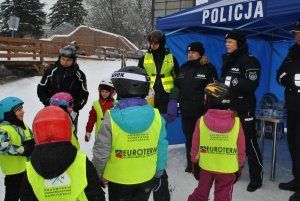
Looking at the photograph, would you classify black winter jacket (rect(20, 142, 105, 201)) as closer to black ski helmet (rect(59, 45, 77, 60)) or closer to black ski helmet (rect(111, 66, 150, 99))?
black ski helmet (rect(111, 66, 150, 99))

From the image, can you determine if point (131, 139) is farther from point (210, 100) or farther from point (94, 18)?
point (94, 18)

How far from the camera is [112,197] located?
2508 mm

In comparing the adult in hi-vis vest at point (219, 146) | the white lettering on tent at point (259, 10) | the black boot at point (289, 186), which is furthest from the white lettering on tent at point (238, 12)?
the black boot at point (289, 186)

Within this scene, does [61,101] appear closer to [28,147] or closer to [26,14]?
[28,147]

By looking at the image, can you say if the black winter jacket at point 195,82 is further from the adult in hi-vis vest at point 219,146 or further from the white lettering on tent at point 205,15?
the adult in hi-vis vest at point 219,146

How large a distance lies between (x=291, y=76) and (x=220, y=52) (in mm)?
3238

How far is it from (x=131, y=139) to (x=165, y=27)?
3.78m

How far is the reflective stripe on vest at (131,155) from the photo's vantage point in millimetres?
2367

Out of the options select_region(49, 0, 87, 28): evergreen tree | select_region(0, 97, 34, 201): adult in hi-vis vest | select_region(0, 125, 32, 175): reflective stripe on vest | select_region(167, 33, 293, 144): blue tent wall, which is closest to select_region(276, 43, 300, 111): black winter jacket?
select_region(167, 33, 293, 144): blue tent wall

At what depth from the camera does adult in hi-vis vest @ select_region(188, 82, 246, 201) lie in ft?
10.2

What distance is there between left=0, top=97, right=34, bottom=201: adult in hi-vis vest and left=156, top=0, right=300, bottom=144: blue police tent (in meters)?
3.13

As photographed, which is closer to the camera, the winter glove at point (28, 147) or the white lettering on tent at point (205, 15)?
the winter glove at point (28, 147)

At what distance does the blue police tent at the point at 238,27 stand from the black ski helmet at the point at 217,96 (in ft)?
5.29

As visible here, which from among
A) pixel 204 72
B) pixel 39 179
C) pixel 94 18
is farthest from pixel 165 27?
pixel 94 18
